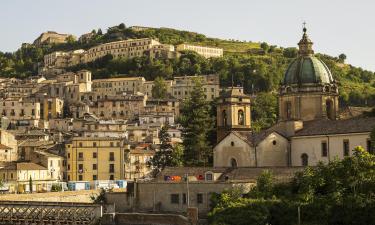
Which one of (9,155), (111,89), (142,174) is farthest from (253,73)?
(9,155)

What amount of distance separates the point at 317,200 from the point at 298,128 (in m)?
14.8

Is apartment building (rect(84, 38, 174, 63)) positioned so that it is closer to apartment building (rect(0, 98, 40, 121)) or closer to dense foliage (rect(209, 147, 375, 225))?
apartment building (rect(0, 98, 40, 121))

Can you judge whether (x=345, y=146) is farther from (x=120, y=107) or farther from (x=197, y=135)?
(x=120, y=107)

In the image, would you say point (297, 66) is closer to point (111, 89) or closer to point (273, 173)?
point (273, 173)

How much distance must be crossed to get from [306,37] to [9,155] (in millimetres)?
39793

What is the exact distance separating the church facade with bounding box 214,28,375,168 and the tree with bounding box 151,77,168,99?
8456 cm

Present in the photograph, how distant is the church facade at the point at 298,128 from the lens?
49.3 metres

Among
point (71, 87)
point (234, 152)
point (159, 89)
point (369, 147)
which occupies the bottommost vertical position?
point (234, 152)

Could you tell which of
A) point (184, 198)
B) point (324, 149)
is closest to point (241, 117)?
point (324, 149)

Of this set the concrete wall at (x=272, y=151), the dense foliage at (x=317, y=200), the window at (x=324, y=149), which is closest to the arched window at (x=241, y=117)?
the concrete wall at (x=272, y=151)

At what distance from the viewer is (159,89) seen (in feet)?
479

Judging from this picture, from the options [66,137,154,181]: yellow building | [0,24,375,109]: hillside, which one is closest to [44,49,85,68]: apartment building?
[0,24,375,109]: hillside

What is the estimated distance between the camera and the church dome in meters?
57.1

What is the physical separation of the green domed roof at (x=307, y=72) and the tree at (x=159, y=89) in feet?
281
